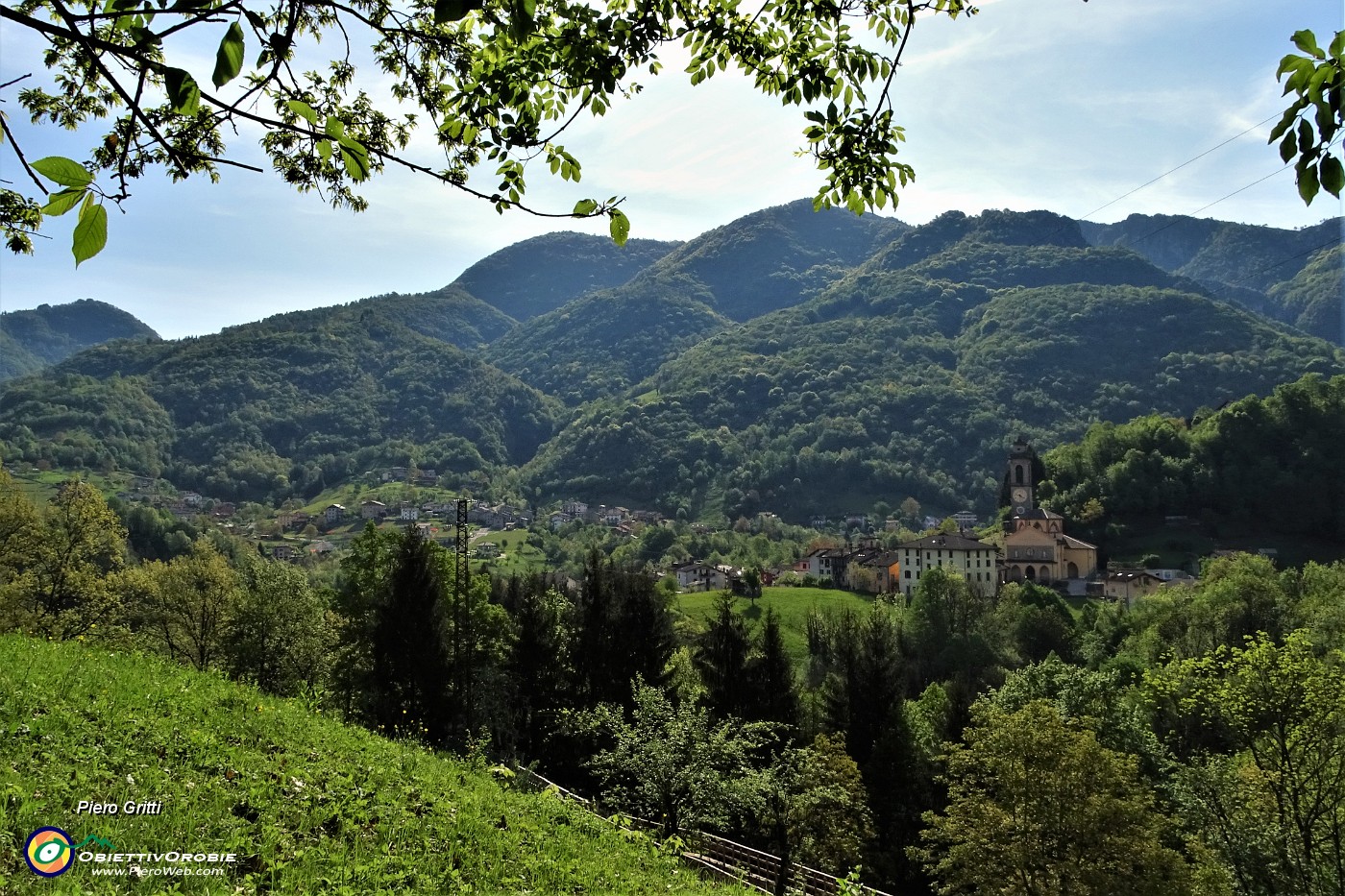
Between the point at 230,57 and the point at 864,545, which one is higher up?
the point at 230,57

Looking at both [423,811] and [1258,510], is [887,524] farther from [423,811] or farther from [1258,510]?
[423,811]

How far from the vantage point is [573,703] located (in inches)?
1128

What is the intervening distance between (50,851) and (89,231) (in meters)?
4.25

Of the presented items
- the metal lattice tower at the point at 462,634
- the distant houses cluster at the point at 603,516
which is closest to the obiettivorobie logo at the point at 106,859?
the metal lattice tower at the point at 462,634

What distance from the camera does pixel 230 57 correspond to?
1.97m

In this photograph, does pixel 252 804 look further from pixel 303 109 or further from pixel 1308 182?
pixel 1308 182

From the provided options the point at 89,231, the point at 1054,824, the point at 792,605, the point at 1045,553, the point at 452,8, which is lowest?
the point at 792,605

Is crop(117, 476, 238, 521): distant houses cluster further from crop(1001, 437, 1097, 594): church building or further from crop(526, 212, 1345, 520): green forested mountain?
crop(1001, 437, 1097, 594): church building

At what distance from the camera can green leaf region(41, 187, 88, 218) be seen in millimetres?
1843

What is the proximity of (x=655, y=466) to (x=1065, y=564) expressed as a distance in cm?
10912

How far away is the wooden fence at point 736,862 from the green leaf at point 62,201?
1106 cm

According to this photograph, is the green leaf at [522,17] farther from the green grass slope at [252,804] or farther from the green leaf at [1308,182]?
the green grass slope at [252,804]

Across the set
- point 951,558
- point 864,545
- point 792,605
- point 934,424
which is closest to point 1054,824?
point 792,605

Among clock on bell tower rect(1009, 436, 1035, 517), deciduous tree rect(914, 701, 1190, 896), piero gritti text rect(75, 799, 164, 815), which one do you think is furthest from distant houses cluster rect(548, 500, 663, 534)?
piero gritti text rect(75, 799, 164, 815)
